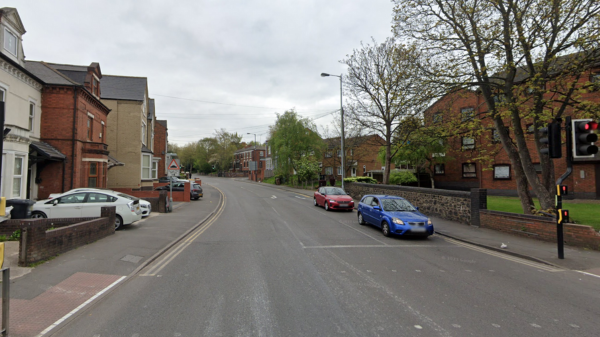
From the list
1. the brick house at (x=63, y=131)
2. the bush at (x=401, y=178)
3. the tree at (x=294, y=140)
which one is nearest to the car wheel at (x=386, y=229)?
the brick house at (x=63, y=131)

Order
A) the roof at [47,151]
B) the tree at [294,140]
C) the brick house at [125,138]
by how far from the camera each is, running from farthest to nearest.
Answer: the tree at [294,140] → the brick house at [125,138] → the roof at [47,151]

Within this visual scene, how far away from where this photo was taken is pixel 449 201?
15.0 metres

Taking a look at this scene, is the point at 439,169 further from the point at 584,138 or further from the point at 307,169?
the point at 584,138

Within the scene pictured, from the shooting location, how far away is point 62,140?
1639 centimetres

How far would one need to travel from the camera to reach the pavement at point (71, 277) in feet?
14.8

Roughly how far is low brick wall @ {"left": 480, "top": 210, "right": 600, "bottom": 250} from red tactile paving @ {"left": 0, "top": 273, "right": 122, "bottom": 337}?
12440 millimetres

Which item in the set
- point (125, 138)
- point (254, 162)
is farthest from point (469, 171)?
point (254, 162)

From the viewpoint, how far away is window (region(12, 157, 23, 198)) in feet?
43.3

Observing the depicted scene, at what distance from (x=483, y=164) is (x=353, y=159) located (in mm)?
16472

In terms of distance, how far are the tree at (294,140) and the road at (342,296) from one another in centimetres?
3416

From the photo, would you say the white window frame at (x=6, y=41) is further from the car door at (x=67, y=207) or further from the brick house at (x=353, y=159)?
the brick house at (x=353, y=159)

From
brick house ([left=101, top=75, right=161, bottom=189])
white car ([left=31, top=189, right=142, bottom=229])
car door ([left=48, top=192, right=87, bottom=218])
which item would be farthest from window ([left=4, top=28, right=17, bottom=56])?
brick house ([left=101, top=75, right=161, bottom=189])

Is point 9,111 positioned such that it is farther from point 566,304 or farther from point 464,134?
point 464,134

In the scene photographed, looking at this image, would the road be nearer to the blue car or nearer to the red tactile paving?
the red tactile paving
